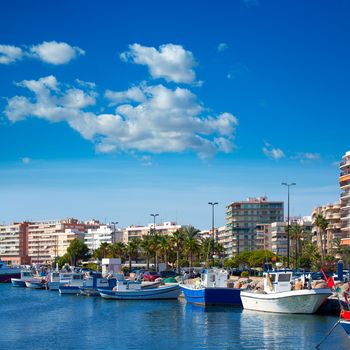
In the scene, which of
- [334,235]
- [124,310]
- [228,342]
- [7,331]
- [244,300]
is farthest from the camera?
[334,235]

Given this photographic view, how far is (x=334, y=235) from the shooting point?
145m

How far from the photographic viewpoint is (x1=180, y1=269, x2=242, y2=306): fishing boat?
209 ft

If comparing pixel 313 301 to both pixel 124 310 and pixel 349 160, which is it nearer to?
pixel 124 310

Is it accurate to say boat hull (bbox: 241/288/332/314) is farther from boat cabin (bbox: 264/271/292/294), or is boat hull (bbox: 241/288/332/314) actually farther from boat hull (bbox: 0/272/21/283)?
boat hull (bbox: 0/272/21/283)

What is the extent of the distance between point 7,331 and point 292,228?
105734mm

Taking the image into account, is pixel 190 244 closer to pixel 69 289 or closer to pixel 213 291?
pixel 69 289

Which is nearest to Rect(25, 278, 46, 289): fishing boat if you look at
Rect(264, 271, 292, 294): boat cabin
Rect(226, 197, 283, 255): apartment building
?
Rect(264, 271, 292, 294): boat cabin

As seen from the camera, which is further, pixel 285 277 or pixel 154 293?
pixel 154 293

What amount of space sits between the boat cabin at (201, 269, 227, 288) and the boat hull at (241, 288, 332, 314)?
895 cm

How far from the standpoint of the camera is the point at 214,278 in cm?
6644

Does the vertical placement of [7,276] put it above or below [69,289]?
below

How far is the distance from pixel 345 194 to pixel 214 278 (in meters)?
69.2

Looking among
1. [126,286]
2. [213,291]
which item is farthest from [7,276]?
[213,291]

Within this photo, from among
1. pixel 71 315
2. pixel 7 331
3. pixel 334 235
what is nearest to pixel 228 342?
pixel 7 331
